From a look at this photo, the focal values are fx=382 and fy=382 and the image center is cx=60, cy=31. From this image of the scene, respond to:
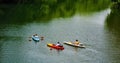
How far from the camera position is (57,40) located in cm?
5516

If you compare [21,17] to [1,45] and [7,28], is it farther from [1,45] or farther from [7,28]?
[1,45]

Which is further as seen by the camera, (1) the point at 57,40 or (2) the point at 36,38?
(1) the point at 57,40

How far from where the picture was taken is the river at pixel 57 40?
1822 inches

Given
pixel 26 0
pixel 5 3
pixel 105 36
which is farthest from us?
pixel 26 0

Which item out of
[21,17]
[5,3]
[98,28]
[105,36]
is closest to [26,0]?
[5,3]

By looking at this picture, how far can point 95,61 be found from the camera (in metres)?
45.8

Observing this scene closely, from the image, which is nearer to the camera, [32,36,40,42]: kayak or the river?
the river

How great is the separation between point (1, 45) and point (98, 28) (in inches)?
867

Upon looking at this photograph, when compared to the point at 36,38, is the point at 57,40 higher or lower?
lower

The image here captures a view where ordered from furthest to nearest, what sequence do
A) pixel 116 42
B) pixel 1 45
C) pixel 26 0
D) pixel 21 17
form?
1. pixel 26 0
2. pixel 21 17
3. pixel 116 42
4. pixel 1 45

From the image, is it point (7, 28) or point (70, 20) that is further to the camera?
point (70, 20)

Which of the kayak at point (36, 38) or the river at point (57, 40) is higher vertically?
the kayak at point (36, 38)

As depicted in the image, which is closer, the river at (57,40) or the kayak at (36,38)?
the river at (57,40)

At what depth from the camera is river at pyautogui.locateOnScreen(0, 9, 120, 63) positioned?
46281 millimetres
